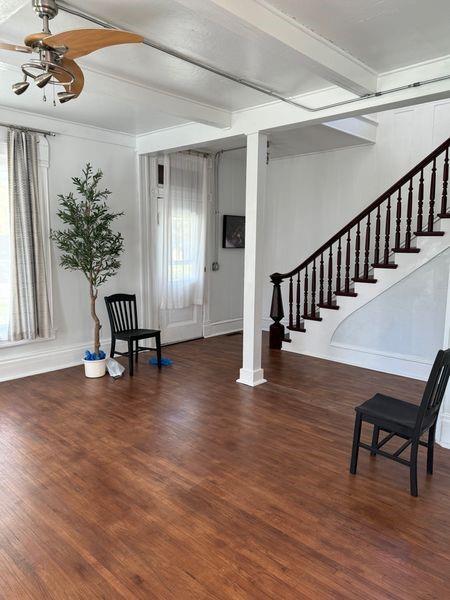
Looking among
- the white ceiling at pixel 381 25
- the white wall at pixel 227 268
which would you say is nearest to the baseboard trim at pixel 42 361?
the white wall at pixel 227 268

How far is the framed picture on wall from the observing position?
276 inches

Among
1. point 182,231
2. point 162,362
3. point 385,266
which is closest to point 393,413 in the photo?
point 385,266

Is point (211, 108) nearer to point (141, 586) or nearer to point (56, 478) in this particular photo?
point (56, 478)

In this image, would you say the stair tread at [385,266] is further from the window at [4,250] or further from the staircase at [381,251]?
the window at [4,250]

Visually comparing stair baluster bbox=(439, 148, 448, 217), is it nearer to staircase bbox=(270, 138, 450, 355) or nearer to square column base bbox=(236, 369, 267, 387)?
staircase bbox=(270, 138, 450, 355)

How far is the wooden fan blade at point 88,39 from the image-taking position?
1.96m

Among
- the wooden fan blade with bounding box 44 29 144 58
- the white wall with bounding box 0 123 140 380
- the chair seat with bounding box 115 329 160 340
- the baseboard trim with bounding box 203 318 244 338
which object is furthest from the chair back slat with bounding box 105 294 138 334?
the wooden fan blade with bounding box 44 29 144 58

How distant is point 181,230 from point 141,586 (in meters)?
4.90

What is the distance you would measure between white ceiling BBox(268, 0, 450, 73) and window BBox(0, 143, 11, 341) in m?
3.32

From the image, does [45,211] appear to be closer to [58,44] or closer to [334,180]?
[58,44]

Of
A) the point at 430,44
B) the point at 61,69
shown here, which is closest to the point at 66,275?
the point at 61,69

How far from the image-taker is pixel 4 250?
15.0 ft

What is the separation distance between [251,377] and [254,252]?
1.34 m

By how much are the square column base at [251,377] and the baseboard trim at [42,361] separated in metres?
2.06
